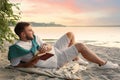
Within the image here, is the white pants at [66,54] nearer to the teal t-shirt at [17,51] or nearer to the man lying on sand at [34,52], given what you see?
the man lying on sand at [34,52]

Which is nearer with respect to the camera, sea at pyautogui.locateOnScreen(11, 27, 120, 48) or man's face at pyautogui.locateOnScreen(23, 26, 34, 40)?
man's face at pyautogui.locateOnScreen(23, 26, 34, 40)

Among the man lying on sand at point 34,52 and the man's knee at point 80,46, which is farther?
the man's knee at point 80,46

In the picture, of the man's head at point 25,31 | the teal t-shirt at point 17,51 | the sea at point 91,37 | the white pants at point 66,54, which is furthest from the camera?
the sea at point 91,37

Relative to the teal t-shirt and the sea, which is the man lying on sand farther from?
the sea

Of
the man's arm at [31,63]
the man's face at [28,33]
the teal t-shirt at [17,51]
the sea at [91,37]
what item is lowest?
the sea at [91,37]

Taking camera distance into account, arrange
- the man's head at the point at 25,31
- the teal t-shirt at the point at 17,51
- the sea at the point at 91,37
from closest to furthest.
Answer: the teal t-shirt at the point at 17,51 < the man's head at the point at 25,31 < the sea at the point at 91,37

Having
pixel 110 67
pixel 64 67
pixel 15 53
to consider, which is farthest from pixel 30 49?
pixel 110 67

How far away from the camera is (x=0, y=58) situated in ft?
28.1

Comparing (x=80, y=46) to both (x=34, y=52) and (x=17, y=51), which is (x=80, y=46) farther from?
(x=17, y=51)

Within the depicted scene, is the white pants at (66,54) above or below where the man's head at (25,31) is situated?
below

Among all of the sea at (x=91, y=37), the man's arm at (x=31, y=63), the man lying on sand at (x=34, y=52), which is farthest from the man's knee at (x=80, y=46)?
the sea at (x=91, y=37)

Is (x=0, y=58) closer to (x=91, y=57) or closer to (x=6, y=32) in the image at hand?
(x=6, y=32)

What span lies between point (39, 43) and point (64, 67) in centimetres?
65

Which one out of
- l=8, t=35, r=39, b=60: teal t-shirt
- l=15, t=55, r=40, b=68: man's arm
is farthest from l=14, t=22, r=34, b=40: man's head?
l=15, t=55, r=40, b=68: man's arm
